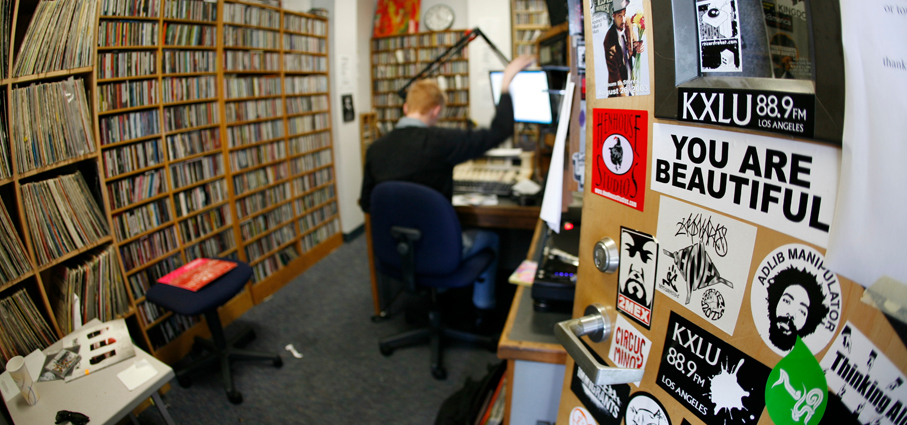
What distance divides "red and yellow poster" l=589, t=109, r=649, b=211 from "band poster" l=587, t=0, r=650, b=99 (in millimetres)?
33

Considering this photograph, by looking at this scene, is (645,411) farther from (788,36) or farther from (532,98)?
(532,98)

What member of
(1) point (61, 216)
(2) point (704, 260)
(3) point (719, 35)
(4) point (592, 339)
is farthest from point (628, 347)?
(1) point (61, 216)

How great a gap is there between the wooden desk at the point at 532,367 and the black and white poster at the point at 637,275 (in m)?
0.44

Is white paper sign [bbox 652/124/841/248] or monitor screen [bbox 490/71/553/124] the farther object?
monitor screen [bbox 490/71/553/124]

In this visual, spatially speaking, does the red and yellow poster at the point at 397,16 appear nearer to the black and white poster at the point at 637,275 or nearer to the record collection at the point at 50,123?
the record collection at the point at 50,123

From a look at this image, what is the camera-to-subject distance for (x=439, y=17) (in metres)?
4.89

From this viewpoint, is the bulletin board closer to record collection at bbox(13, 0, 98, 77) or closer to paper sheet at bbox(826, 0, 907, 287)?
paper sheet at bbox(826, 0, 907, 287)

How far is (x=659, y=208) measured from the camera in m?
0.52

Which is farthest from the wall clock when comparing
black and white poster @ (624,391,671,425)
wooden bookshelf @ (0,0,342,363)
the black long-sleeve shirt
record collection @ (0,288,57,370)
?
black and white poster @ (624,391,671,425)

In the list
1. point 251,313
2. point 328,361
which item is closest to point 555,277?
point 328,361

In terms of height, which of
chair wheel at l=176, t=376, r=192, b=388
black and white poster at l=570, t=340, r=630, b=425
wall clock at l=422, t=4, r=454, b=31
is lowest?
chair wheel at l=176, t=376, r=192, b=388

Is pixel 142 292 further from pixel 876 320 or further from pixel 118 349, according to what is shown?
pixel 876 320

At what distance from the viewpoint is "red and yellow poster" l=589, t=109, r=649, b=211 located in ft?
1.77

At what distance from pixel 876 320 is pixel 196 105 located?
264 centimetres
